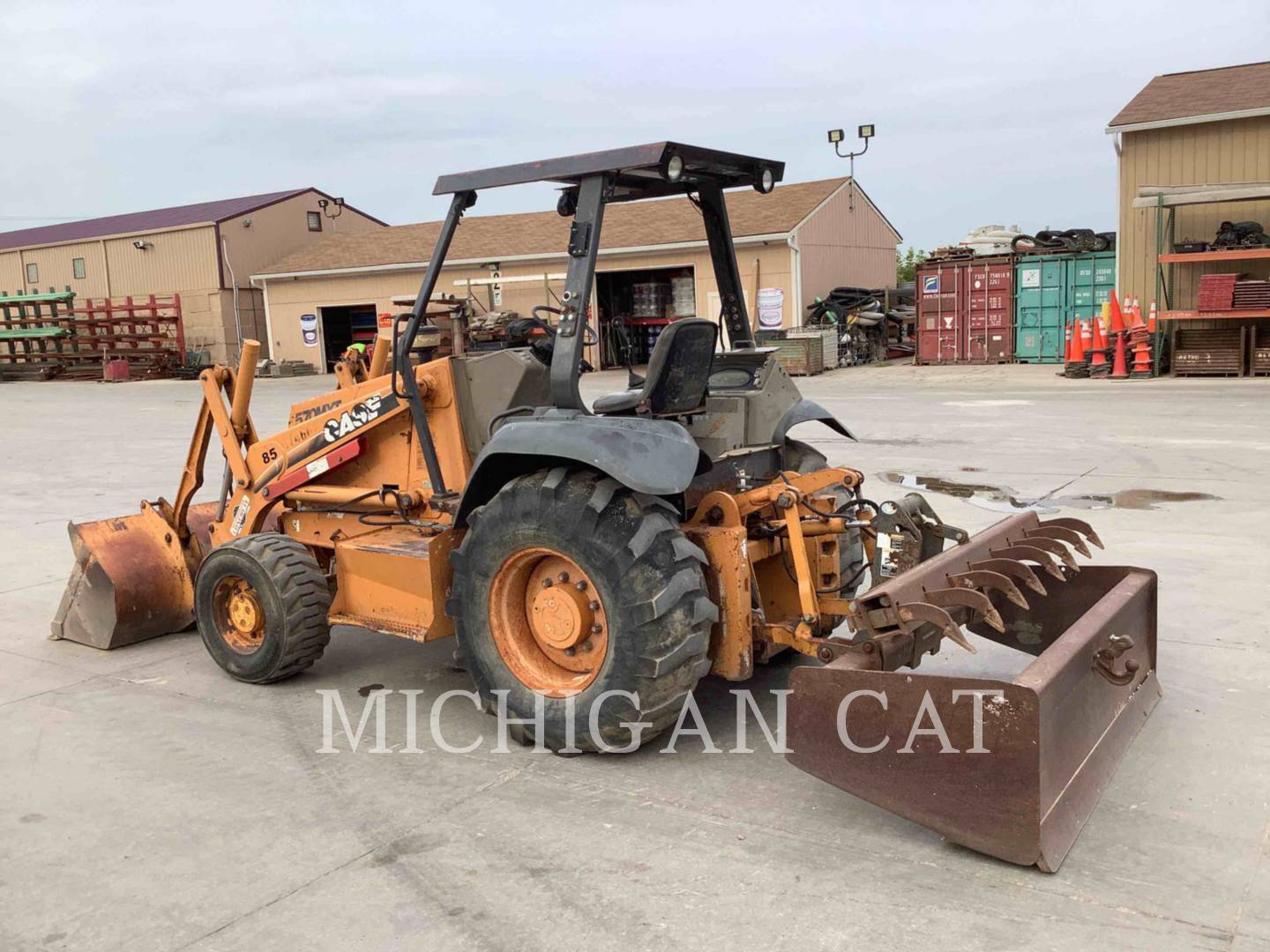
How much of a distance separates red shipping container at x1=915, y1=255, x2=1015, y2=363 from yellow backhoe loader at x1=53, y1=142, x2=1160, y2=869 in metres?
20.0

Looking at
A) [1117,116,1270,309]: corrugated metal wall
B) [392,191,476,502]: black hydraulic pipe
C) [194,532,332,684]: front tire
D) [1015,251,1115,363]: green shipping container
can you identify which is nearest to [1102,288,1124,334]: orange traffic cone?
[1117,116,1270,309]: corrugated metal wall

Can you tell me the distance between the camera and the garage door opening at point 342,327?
3406 centimetres

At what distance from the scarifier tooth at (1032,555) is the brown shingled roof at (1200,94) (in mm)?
19490

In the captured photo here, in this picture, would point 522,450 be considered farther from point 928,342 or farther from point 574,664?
point 928,342

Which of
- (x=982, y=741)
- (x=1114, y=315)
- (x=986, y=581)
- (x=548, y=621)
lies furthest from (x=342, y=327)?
(x=982, y=741)

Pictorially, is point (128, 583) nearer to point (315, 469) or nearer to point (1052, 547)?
point (315, 469)

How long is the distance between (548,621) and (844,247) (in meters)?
26.3

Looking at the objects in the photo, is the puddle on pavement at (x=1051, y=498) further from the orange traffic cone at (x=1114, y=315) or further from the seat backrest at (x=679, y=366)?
the orange traffic cone at (x=1114, y=315)

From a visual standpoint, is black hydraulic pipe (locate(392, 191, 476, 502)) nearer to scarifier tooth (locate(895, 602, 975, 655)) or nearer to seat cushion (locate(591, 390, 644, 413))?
seat cushion (locate(591, 390, 644, 413))

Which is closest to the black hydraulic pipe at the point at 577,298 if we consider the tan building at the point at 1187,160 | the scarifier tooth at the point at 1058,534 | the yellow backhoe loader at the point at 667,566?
the yellow backhoe loader at the point at 667,566

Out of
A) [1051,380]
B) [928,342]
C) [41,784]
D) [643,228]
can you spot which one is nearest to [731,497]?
[41,784]

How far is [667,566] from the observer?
162 inches

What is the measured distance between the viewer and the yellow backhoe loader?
3605 millimetres

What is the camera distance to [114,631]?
6.20m
